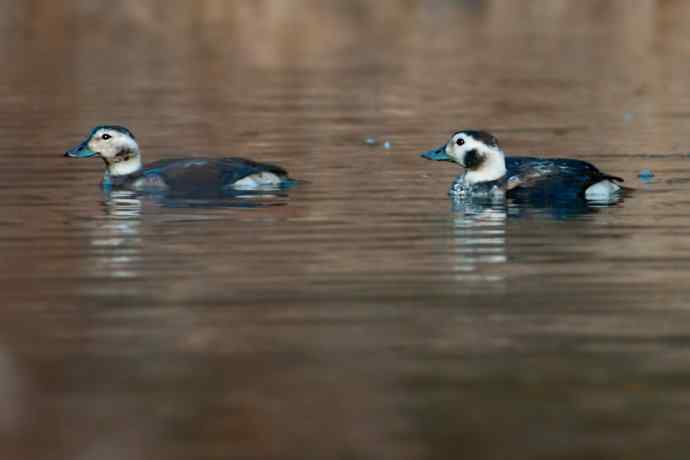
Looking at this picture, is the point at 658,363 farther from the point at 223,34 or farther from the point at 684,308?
the point at 223,34

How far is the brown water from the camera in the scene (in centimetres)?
680

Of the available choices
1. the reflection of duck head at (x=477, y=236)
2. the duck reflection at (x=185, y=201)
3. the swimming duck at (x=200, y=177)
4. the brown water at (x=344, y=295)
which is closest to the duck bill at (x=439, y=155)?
the brown water at (x=344, y=295)

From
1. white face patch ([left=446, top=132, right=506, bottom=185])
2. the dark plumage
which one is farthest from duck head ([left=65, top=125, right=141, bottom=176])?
the dark plumage

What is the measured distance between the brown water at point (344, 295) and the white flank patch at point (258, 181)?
0.26 m

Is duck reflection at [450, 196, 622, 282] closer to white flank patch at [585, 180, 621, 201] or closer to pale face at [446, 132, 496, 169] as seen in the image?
white flank patch at [585, 180, 621, 201]

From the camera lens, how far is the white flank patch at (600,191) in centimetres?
1391

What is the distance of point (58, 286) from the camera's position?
32.7 feet

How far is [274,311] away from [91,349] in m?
1.20

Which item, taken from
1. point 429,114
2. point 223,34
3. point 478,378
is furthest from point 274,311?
point 223,34

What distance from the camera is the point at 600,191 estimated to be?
13969mm

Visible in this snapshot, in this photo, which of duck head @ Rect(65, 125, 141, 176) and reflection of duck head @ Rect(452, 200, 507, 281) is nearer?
reflection of duck head @ Rect(452, 200, 507, 281)

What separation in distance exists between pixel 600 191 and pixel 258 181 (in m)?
2.66

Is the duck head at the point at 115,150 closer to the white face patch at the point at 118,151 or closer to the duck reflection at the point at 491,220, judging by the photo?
the white face patch at the point at 118,151

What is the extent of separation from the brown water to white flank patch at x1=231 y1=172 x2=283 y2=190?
0.26 meters
